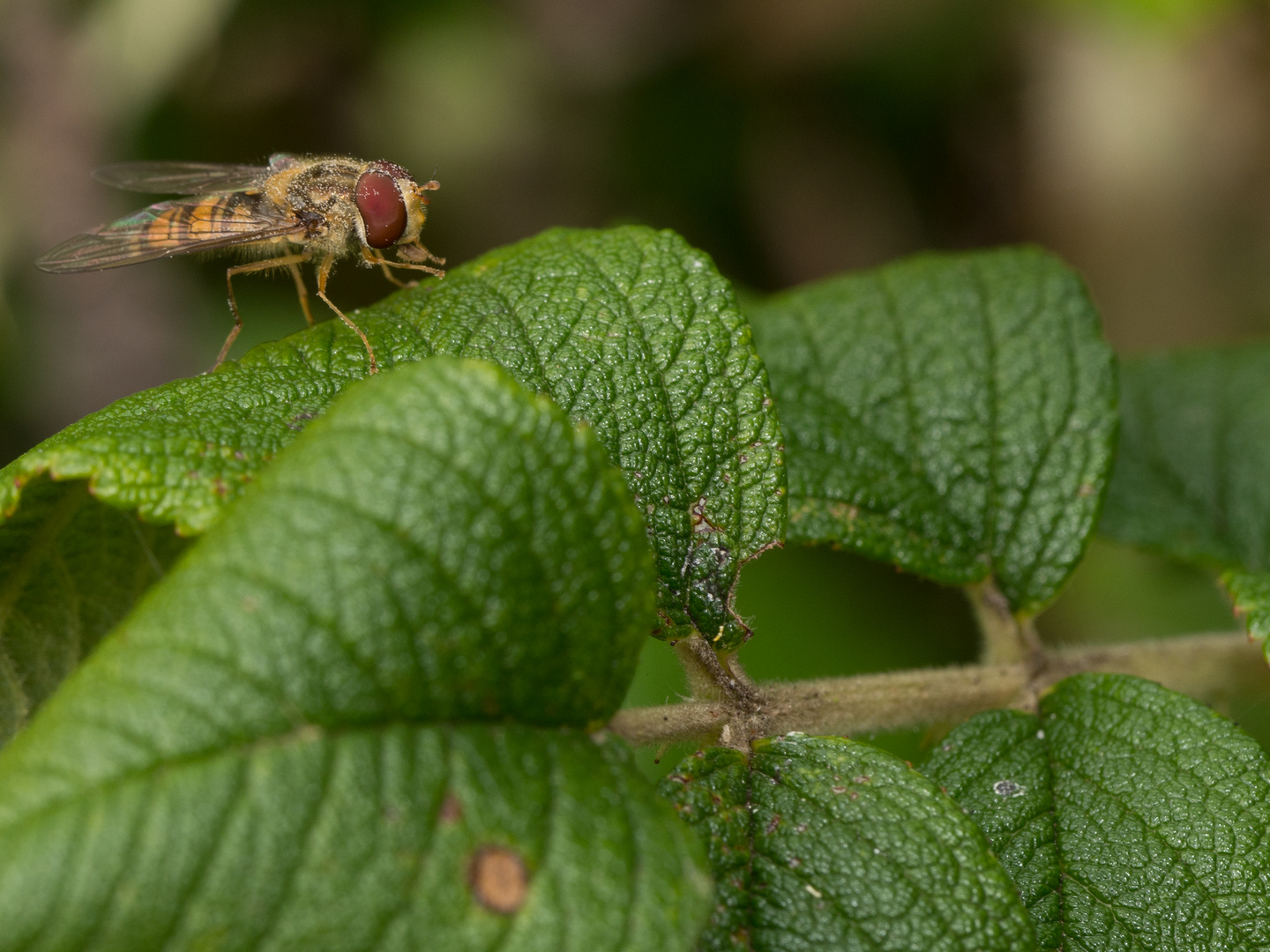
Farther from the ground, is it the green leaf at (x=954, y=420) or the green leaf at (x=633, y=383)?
the green leaf at (x=633, y=383)

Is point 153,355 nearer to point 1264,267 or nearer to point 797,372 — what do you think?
point 797,372

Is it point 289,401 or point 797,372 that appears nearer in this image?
point 289,401

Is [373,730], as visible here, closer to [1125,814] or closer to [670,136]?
[1125,814]

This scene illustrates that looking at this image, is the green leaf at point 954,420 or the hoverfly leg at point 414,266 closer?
the green leaf at point 954,420

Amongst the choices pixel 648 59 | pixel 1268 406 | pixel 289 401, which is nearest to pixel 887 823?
pixel 289 401

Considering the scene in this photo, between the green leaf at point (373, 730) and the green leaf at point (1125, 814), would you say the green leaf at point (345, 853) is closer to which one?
the green leaf at point (373, 730)

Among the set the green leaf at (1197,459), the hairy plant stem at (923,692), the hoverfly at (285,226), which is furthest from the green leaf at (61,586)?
the green leaf at (1197,459)

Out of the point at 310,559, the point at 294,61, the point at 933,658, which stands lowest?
the point at 933,658
